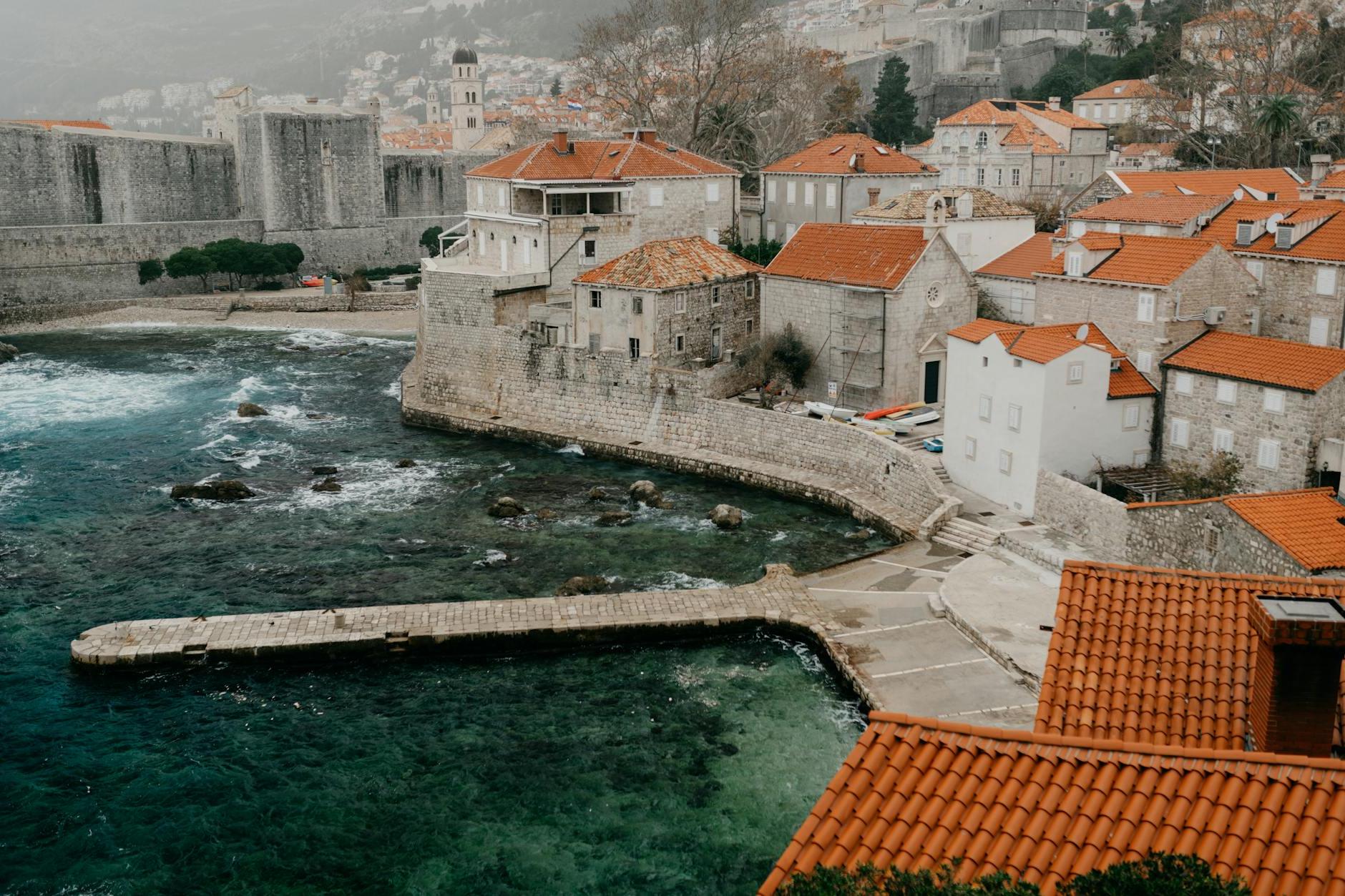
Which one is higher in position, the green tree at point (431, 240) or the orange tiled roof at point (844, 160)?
the orange tiled roof at point (844, 160)

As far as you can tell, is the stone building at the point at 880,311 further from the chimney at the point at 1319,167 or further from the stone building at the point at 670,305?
the chimney at the point at 1319,167

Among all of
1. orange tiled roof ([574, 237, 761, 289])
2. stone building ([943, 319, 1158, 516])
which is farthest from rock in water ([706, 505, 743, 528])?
orange tiled roof ([574, 237, 761, 289])

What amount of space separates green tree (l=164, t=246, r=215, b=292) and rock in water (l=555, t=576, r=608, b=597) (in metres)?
44.8

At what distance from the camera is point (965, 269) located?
3553 cm

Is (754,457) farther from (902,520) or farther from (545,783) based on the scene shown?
(545,783)

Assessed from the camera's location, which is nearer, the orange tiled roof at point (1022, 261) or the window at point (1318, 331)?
the window at point (1318, 331)

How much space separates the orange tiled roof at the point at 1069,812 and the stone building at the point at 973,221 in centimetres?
3112

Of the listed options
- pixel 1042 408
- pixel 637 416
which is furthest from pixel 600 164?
pixel 1042 408

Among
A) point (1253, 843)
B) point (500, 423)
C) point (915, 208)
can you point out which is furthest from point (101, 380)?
point (1253, 843)

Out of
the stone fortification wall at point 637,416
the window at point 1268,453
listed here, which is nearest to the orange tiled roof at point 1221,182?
the window at point 1268,453

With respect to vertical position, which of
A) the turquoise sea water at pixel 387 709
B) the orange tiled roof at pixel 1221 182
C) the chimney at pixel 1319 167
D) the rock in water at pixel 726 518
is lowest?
the turquoise sea water at pixel 387 709

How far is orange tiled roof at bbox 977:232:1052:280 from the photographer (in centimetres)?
3619

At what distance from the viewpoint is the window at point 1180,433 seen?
27.0 meters

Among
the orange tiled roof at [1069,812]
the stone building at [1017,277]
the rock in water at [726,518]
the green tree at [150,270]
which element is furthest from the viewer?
the green tree at [150,270]
